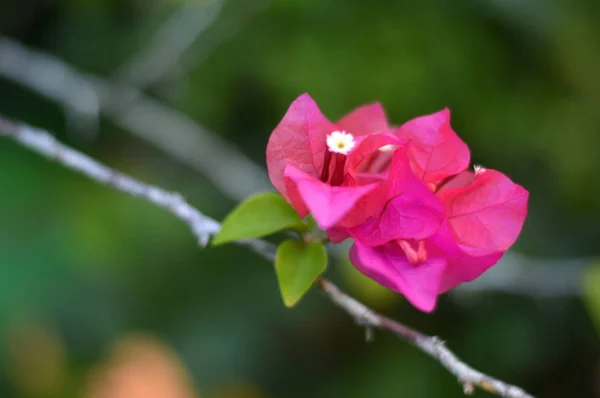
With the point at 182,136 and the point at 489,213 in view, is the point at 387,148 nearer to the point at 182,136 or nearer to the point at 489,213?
the point at 489,213

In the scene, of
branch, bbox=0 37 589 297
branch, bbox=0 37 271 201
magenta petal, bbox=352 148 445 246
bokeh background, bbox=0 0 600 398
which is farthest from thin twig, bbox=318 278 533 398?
bokeh background, bbox=0 0 600 398

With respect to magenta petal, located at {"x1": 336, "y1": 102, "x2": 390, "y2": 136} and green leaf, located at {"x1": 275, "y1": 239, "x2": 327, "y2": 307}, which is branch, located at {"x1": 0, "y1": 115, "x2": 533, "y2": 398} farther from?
magenta petal, located at {"x1": 336, "y1": 102, "x2": 390, "y2": 136}

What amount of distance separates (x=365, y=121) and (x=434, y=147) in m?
0.11

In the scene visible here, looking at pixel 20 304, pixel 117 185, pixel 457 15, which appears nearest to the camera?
pixel 117 185

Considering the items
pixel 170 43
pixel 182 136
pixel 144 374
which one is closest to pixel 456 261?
pixel 182 136

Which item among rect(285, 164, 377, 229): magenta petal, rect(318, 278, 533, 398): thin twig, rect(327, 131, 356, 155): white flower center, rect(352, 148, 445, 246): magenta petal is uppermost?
rect(327, 131, 356, 155): white flower center

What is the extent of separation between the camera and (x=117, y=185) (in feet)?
2.60

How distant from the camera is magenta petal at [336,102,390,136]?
67cm

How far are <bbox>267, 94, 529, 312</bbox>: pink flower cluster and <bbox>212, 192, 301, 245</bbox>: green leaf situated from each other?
1.1 inches

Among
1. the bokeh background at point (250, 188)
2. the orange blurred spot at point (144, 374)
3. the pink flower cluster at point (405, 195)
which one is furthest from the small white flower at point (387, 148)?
the orange blurred spot at point (144, 374)

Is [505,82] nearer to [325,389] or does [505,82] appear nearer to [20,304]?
[325,389]

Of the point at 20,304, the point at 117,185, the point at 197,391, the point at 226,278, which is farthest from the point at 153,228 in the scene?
the point at 117,185

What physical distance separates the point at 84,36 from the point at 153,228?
707mm

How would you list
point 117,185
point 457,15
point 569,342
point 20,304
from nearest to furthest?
point 117,185 → point 20,304 → point 457,15 → point 569,342
